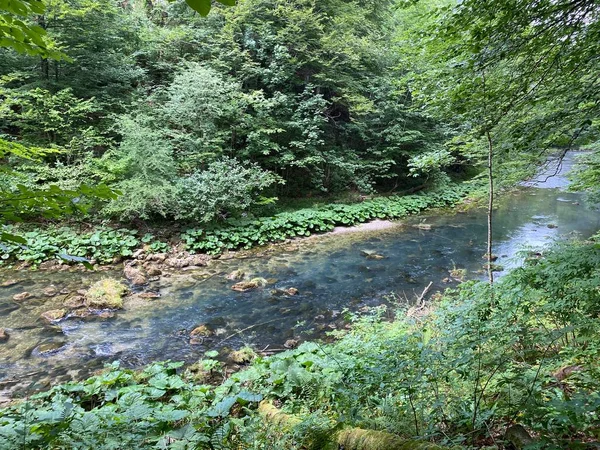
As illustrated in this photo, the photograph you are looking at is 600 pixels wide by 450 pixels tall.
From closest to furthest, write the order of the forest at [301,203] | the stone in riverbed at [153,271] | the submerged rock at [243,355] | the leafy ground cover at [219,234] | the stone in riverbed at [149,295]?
1. the forest at [301,203]
2. the submerged rock at [243,355]
3. the stone in riverbed at [149,295]
4. the stone in riverbed at [153,271]
5. the leafy ground cover at [219,234]

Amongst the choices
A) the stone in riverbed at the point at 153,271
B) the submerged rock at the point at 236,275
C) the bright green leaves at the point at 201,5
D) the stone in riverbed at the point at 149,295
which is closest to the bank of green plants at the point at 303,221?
→ the stone in riverbed at the point at 153,271

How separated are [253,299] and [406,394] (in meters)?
5.03

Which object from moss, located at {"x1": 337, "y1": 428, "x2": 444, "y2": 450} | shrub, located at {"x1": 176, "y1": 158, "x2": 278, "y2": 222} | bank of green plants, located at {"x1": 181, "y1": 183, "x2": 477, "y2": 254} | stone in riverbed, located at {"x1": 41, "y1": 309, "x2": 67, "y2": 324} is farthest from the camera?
bank of green plants, located at {"x1": 181, "y1": 183, "x2": 477, "y2": 254}

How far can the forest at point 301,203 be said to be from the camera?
1992mm

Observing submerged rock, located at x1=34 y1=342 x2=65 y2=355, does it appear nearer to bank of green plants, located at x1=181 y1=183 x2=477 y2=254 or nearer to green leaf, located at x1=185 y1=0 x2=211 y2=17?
bank of green plants, located at x1=181 y1=183 x2=477 y2=254

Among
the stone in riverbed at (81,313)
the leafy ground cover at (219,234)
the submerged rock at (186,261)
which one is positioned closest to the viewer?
the stone in riverbed at (81,313)

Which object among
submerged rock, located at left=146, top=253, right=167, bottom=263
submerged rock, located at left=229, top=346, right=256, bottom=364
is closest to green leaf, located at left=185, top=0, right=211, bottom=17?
submerged rock, located at left=229, top=346, right=256, bottom=364

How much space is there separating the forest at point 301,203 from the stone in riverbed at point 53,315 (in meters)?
0.04

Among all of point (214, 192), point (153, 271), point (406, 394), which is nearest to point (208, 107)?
point (214, 192)

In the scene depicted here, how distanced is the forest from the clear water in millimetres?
123

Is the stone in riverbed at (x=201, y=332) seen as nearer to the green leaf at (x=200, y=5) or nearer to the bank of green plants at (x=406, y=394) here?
the bank of green plants at (x=406, y=394)

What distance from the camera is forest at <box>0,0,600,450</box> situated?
199 cm

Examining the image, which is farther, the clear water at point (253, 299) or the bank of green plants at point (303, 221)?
the bank of green plants at point (303, 221)

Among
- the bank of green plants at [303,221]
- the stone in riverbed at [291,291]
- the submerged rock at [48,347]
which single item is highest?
the bank of green plants at [303,221]
